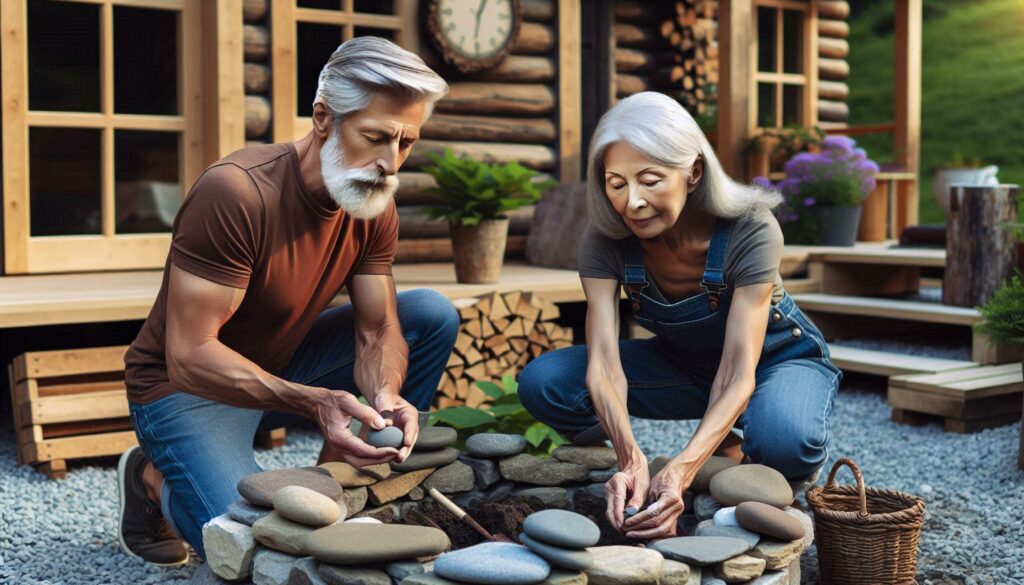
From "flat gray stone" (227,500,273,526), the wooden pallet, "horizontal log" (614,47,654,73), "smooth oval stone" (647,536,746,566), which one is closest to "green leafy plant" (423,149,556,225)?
the wooden pallet

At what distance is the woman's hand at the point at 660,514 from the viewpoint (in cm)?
254

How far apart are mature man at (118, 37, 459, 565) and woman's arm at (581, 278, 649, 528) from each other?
0.48 m

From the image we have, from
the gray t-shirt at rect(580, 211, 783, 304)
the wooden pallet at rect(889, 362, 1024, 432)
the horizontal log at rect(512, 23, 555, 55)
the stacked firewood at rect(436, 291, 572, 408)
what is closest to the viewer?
the gray t-shirt at rect(580, 211, 783, 304)

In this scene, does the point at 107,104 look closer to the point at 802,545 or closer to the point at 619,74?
→ the point at 619,74

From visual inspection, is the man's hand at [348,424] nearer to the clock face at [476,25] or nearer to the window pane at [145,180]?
the window pane at [145,180]

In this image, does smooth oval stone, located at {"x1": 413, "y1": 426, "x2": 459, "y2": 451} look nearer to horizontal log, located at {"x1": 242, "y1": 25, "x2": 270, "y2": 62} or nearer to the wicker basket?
the wicker basket

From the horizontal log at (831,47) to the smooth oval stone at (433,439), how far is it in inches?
270

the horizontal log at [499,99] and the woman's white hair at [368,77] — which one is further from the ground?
the horizontal log at [499,99]

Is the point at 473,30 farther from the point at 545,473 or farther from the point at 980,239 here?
the point at 545,473

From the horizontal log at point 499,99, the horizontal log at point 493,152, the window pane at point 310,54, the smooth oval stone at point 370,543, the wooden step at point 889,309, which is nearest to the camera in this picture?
the smooth oval stone at point 370,543

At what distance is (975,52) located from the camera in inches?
731

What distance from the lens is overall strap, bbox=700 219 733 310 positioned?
297 cm

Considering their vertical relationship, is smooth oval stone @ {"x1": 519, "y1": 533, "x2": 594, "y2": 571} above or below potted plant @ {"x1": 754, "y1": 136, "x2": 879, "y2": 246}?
below

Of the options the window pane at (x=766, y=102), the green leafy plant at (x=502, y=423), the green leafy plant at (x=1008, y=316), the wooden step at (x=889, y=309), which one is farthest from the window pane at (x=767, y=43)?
the green leafy plant at (x=502, y=423)
